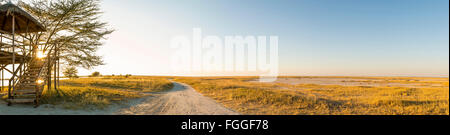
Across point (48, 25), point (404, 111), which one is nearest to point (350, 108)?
point (404, 111)

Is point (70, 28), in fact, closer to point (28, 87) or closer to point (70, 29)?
point (70, 29)

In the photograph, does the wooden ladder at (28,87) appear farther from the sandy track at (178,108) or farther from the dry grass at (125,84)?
the dry grass at (125,84)

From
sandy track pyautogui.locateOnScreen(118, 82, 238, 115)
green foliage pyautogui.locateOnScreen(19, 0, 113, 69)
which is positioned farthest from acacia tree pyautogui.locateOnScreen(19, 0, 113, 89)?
sandy track pyautogui.locateOnScreen(118, 82, 238, 115)

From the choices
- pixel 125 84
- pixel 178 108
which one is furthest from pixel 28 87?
pixel 125 84

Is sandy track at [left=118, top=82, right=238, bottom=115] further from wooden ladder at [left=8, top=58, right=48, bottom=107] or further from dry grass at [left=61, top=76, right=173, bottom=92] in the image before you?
dry grass at [left=61, top=76, right=173, bottom=92]

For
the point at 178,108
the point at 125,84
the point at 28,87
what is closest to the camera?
the point at 28,87

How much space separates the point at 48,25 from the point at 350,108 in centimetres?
2413

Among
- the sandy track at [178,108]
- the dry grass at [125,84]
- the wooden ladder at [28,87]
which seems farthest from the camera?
the dry grass at [125,84]

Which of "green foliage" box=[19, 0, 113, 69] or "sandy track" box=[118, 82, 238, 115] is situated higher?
"green foliage" box=[19, 0, 113, 69]

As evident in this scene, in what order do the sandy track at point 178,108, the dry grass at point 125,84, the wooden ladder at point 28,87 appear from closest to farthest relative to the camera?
the wooden ladder at point 28,87 → the sandy track at point 178,108 → the dry grass at point 125,84

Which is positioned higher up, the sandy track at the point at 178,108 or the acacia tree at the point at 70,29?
the acacia tree at the point at 70,29

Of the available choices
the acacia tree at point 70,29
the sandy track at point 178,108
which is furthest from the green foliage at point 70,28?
the sandy track at point 178,108

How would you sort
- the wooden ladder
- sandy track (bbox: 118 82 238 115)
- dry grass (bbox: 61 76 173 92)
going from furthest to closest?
dry grass (bbox: 61 76 173 92)
sandy track (bbox: 118 82 238 115)
the wooden ladder

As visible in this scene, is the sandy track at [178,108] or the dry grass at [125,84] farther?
the dry grass at [125,84]
